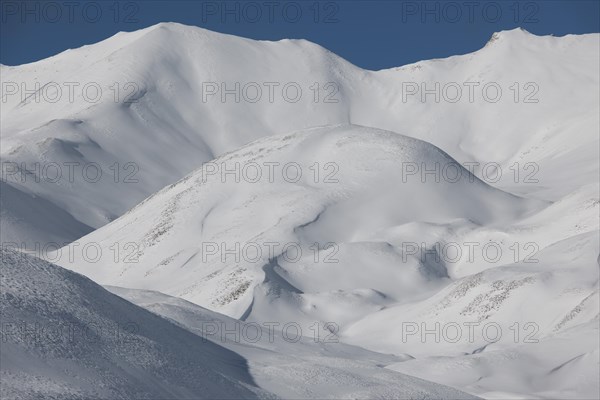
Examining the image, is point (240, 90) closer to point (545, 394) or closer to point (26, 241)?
point (26, 241)

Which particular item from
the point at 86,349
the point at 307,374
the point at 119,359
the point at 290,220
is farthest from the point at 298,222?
the point at 86,349

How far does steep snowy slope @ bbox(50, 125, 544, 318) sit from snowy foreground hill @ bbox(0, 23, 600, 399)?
0.22m

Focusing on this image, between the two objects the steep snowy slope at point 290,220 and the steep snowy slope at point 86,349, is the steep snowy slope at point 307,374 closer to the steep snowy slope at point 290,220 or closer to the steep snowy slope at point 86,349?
the steep snowy slope at point 86,349

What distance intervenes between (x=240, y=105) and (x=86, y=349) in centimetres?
13116

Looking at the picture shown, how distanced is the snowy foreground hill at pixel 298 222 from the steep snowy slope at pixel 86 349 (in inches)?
2.5

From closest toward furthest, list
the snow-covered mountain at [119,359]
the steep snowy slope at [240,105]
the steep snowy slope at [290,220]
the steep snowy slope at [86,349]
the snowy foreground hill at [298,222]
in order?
the steep snowy slope at [86,349]
the snow-covered mountain at [119,359]
the snowy foreground hill at [298,222]
the steep snowy slope at [290,220]
the steep snowy slope at [240,105]

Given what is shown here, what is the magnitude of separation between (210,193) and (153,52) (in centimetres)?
7536

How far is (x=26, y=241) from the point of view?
3688 inches

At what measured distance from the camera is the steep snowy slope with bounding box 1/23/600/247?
123 meters

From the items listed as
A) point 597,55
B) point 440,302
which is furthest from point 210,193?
point 597,55

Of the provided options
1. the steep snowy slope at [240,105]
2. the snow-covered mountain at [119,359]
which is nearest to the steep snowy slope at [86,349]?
the snow-covered mountain at [119,359]

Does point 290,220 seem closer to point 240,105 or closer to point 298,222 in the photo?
point 298,222

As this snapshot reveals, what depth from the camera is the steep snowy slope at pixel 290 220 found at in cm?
6494

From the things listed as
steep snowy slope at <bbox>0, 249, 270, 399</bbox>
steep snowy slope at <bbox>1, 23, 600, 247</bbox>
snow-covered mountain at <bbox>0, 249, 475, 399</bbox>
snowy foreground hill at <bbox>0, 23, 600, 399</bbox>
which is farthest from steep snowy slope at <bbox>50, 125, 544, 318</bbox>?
steep snowy slope at <bbox>1, 23, 600, 247</bbox>
